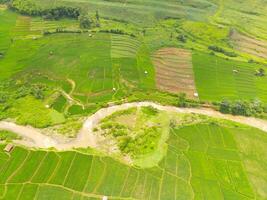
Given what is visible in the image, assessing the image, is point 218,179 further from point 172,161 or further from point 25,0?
point 25,0

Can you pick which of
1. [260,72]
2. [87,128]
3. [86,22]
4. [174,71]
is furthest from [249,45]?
[87,128]

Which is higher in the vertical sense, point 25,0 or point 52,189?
point 25,0

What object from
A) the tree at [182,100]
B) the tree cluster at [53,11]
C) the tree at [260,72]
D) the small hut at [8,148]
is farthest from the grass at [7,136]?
the tree at [260,72]

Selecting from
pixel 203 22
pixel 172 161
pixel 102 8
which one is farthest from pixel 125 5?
pixel 172 161

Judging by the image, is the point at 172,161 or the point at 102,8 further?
the point at 102,8

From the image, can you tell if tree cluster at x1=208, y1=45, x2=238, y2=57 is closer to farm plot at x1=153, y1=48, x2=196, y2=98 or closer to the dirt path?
farm plot at x1=153, y1=48, x2=196, y2=98

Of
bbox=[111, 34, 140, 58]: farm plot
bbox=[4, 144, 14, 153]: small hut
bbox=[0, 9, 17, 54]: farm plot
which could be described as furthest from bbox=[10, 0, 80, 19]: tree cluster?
bbox=[4, 144, 14, 153]: small hut
